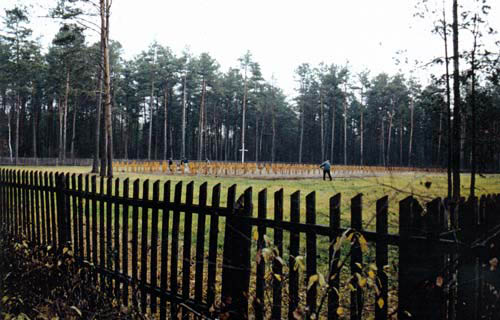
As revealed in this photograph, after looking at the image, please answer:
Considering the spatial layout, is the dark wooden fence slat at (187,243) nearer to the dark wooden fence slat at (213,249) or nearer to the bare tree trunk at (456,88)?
the dark wooden fence slat at (213,249)

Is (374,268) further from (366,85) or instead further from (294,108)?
(294,108)

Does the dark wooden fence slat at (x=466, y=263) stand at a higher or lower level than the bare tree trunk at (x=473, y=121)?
lower

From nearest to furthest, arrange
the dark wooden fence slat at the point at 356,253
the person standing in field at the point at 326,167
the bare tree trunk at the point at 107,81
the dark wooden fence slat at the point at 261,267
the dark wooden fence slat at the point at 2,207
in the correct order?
the dark wooden fence slat at the point at 356,253 < the dark wooden fence slat at the point at 261,267 < the dark wooden fence slat at the point at 2,207 < the person standing in field at the point at 326,167 < the bare tree trunk at the point at 107,81

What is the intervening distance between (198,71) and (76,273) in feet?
73.6

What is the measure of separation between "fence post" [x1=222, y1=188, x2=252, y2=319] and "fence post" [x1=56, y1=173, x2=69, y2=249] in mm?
2567

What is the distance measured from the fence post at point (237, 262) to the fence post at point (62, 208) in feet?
8.42

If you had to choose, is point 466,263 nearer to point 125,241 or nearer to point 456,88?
point 456,88

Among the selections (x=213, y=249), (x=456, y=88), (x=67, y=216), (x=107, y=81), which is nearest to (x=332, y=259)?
(x=213, y=249)

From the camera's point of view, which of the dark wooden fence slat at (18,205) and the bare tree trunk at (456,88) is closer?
the bare tree trunk at (456,88)

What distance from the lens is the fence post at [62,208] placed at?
413 centimetres

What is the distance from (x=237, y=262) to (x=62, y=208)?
2.73 m

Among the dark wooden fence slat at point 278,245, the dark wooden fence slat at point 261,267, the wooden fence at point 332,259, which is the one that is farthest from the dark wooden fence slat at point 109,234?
the dark wooden fence slat at point 278,245

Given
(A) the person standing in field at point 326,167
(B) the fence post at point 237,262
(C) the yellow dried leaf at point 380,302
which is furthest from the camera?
(A) the person standing in field at point 326,167

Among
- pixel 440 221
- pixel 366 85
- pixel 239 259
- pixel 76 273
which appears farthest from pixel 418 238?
pixel 76 273
